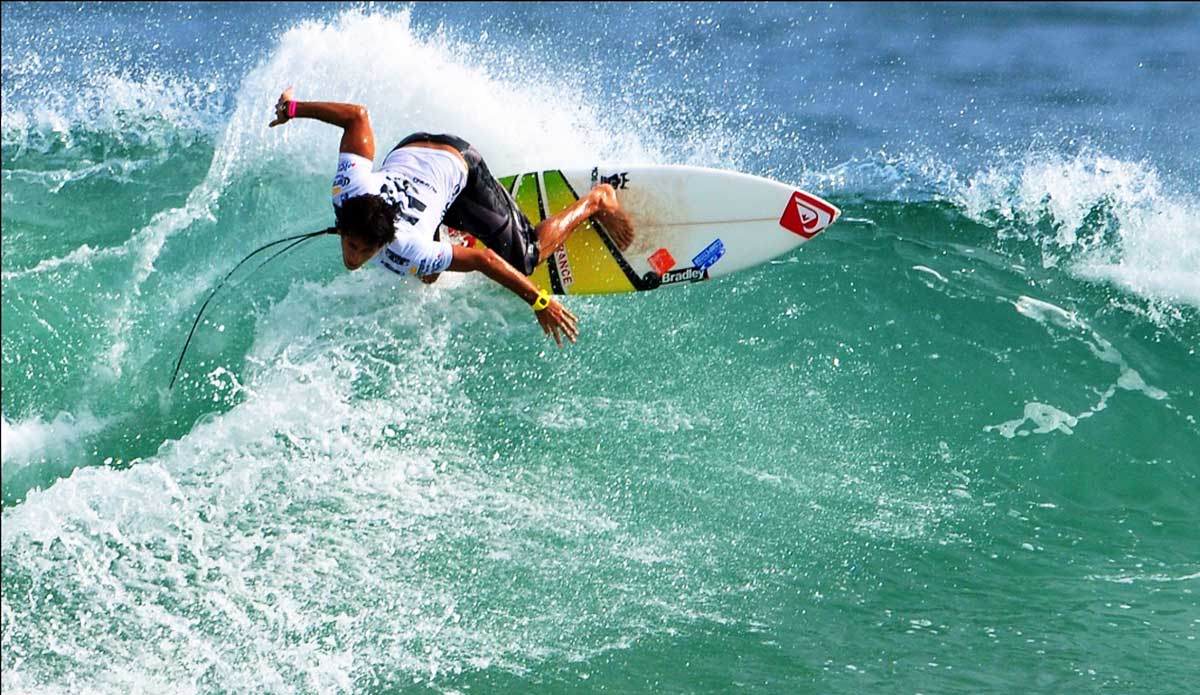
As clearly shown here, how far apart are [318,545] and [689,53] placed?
8300 millimetres

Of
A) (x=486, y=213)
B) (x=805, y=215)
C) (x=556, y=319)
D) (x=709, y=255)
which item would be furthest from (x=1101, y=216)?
(x=556, y=319)

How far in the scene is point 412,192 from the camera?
6039 millimetres

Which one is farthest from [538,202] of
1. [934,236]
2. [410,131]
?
[934,236]

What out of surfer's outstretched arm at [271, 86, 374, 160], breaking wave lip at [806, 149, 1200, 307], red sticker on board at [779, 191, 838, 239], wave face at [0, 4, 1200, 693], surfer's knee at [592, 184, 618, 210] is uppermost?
breaking wave lip at [806, 149, 1200, 307]

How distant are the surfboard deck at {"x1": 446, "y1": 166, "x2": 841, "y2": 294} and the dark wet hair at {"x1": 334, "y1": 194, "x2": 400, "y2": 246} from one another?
167 cm

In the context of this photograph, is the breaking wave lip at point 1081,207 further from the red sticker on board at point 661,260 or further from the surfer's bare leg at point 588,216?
the surfer's bare leg at point 588,216

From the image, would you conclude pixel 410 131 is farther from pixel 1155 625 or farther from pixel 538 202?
pixel 1155 625

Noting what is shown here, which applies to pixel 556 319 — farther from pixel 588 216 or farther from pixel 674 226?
pixel 674 226

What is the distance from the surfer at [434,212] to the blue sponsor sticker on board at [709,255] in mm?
498

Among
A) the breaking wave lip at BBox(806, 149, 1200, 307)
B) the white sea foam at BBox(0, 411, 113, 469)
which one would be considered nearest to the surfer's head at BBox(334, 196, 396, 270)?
the white sea foam at BBox(0, 411, 113, 469)

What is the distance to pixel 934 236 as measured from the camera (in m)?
8.64

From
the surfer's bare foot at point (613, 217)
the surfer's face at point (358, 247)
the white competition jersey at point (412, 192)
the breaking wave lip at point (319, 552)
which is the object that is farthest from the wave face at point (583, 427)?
the surfer's face at point (358, 247)

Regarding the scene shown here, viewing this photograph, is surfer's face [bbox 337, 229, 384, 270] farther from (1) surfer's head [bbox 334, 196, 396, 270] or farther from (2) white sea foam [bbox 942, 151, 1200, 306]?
(2) white sea foam [bbox 942, 151, 1200, 306]

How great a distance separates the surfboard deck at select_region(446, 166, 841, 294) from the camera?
7.21m
